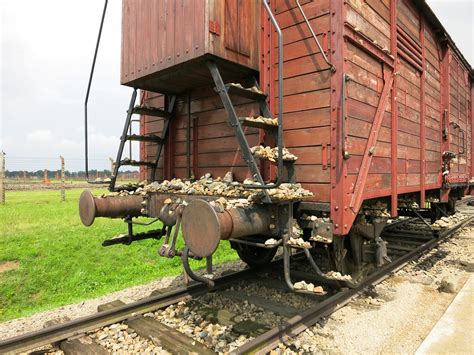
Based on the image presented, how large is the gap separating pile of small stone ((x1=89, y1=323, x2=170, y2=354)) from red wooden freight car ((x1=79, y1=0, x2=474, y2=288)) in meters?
1.02

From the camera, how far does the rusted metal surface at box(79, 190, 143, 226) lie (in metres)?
3.91

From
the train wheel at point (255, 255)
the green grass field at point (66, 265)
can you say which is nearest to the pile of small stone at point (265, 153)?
the train wheel at point (255, 255)

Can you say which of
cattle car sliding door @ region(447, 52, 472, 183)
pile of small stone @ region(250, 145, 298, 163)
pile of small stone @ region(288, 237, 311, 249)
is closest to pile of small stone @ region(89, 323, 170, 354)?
pile of small stone @ region(288, 237, 311, 249)

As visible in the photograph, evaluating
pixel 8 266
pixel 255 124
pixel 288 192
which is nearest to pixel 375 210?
pixel 288 192

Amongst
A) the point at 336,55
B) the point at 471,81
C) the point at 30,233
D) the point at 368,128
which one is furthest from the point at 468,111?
the point at 30,233

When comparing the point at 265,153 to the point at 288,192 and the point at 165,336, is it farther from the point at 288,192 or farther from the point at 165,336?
the point at 165,336

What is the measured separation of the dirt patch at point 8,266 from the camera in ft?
19.9

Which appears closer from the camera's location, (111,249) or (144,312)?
(144,312)

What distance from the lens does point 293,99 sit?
12.4ft

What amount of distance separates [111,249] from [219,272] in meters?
3.04

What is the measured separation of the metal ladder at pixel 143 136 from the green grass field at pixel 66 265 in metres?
1.76

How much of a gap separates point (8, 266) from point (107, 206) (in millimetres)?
3569

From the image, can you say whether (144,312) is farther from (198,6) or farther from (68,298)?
(198,6)

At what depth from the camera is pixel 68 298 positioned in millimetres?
5121
